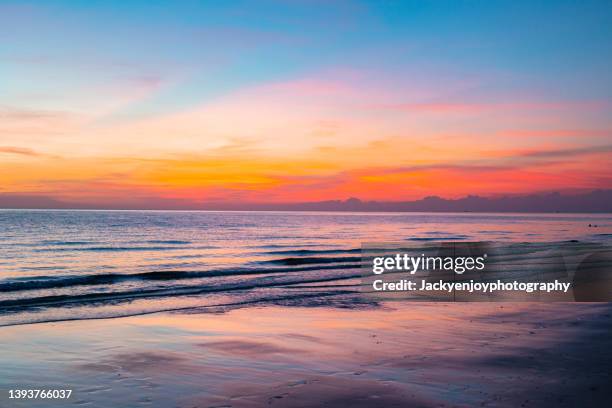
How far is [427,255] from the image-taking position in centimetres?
4134

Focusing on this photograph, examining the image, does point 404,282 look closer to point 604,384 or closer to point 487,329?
point 487,329

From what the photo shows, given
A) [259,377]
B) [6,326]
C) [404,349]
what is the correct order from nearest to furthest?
[259,377]
[404,349]
[6,326]

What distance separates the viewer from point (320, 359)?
927 centimetres

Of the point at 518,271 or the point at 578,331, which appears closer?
the point at 578,331

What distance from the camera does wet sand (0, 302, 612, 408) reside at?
7094 millimetres

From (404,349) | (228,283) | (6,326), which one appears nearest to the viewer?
(404,349)

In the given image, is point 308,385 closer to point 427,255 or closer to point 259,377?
point 259,377

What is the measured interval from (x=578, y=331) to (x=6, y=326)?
14.4 metres

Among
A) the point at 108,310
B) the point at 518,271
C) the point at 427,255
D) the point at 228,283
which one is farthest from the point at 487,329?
the point at 427,255

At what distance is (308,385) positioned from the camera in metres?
7.62

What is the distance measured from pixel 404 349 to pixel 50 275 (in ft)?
70.6

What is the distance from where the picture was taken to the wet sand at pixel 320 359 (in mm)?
7094

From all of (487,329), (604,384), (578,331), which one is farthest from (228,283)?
(604,384)

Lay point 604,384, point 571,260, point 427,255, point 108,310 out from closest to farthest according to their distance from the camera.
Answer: point 604,384, point 108,310, point 571,260, point 427,255
